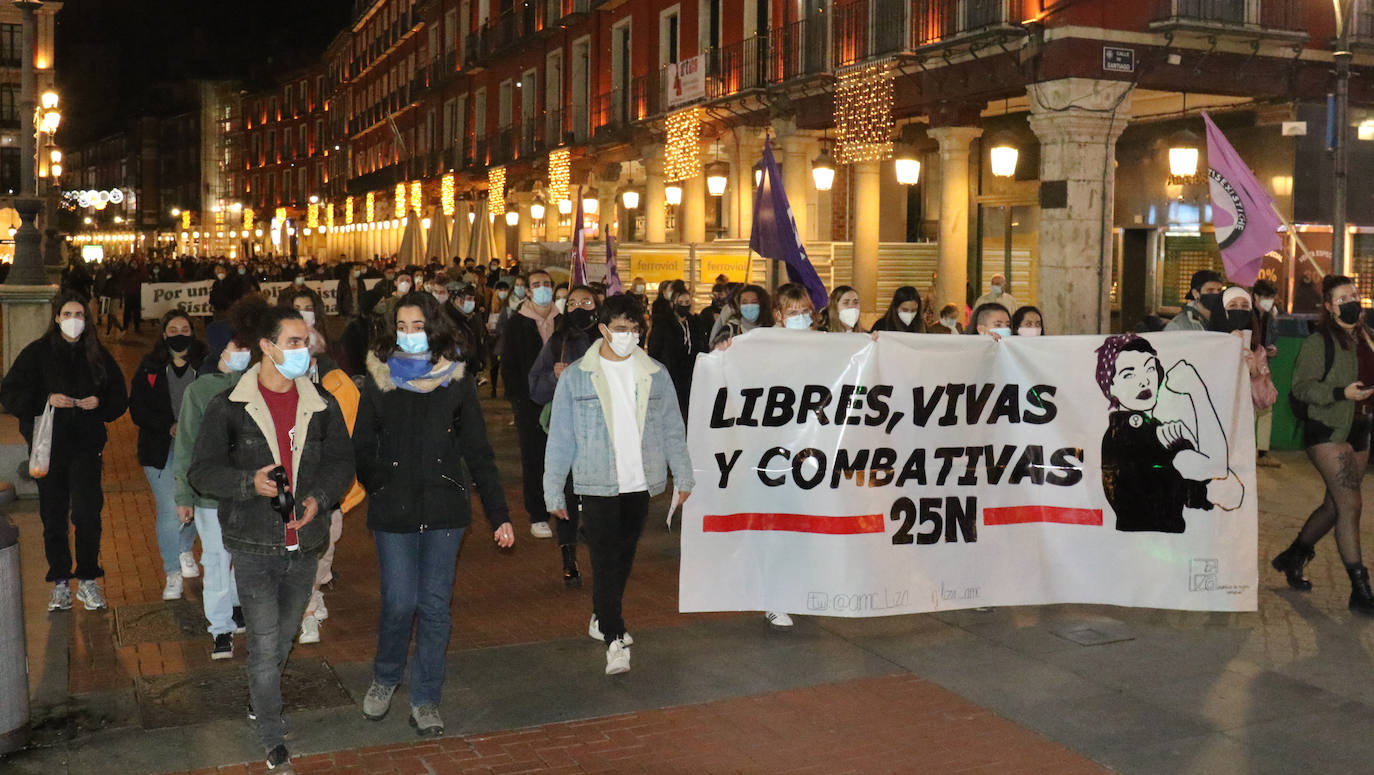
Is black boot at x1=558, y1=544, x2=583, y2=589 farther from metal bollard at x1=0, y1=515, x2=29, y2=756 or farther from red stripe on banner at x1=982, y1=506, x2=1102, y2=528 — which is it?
metal bollard at x1=0, y1=515, x2=29, y2=756

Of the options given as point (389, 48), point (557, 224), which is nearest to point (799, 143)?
point (557, 224)

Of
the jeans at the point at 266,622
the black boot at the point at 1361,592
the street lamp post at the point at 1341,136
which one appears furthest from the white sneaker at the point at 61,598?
the street lamp post at the point at 1341,136

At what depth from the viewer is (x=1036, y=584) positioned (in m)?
7.13

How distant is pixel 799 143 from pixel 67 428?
1804cm

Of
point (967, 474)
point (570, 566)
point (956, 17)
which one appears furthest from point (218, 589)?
point (956, 17)

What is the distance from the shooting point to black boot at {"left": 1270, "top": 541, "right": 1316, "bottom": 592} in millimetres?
7966

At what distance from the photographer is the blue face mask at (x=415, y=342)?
5477mm

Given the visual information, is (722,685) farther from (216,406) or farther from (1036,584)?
(216,406)

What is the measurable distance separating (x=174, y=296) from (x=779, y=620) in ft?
85.8

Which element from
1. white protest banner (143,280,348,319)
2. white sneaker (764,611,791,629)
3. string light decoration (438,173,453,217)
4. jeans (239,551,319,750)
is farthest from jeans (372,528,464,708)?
string light decoration (438,173,453,217)

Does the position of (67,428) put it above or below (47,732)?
above

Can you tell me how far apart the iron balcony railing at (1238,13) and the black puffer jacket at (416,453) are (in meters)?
14.6

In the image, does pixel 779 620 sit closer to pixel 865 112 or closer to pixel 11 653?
pixel 11 653

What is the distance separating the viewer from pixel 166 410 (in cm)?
762
